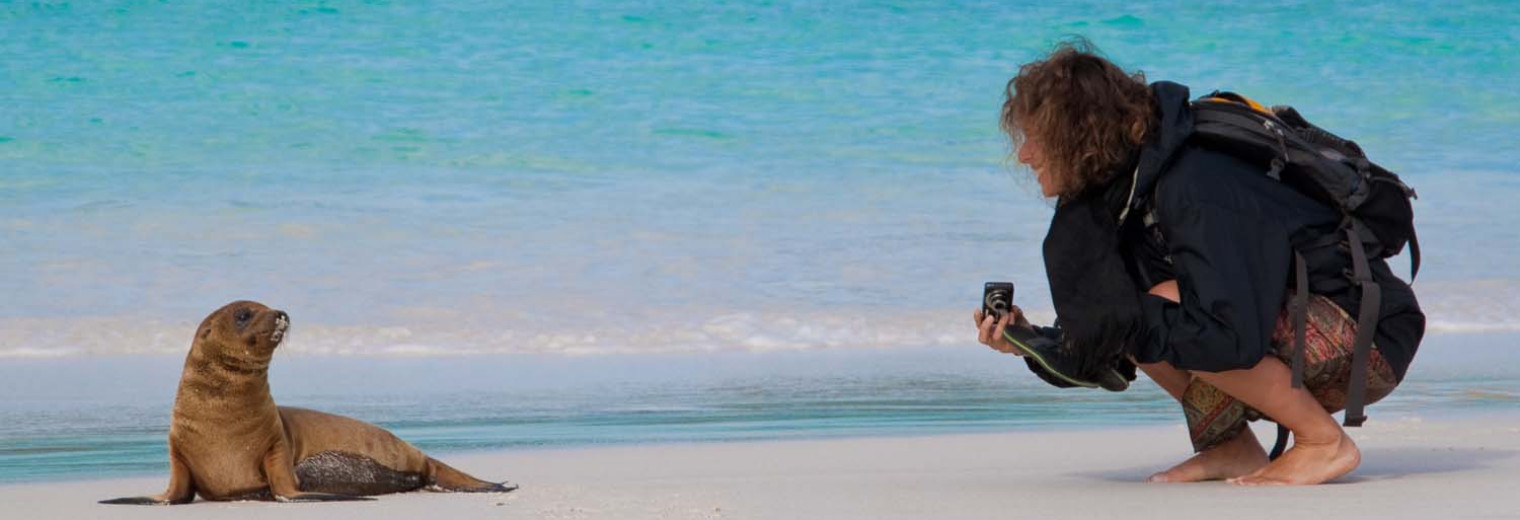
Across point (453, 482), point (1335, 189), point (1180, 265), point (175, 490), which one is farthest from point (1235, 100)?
point (175, 490)

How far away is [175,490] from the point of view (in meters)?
3.58

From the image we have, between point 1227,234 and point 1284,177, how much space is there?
0.22 m

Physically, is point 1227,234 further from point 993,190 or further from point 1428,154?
point 1428,154

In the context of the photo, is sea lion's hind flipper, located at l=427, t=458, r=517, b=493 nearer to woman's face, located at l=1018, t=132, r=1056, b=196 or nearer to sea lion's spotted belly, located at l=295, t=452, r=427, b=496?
sea lion's spotted belly, located at l=295, t=452, r=427, b=496

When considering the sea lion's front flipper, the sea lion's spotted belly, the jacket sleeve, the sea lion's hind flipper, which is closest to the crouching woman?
the jacket sleeve

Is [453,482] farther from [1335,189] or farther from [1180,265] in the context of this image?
[1335,189]

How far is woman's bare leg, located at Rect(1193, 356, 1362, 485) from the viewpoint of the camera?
3.40 metres

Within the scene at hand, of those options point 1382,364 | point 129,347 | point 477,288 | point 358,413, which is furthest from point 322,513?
point 477,288

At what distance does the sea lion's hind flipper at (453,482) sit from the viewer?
3814mm

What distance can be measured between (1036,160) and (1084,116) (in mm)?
145

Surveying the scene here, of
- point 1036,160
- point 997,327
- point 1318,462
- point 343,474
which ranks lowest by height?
point 1318,462

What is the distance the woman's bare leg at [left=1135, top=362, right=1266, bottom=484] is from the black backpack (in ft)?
1.05

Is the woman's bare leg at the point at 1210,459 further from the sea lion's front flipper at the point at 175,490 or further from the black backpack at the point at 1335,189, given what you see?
the sea lion's front flipper at the point at 175,490

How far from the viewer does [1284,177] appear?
11.1 ft
